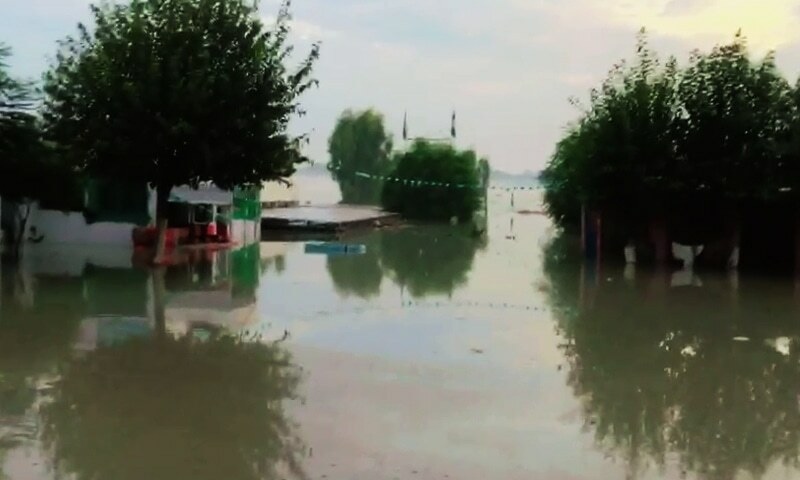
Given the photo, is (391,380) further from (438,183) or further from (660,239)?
(438,183)

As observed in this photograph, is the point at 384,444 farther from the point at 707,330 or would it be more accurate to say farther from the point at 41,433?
the point at 707,330

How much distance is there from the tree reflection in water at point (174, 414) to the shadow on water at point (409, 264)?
18.2ft

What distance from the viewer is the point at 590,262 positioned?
21.0 meters

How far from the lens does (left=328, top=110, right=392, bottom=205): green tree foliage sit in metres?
57.2

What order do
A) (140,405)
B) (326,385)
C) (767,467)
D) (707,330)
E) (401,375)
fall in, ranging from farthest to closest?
(707,330), (401,375), (326,385), (140,405), (767,467)

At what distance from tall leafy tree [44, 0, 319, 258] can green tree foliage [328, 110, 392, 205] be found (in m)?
39.9

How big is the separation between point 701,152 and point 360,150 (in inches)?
1553

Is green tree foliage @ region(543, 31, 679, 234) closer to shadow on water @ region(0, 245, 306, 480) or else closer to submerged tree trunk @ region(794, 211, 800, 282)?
submerged tree trunk @ region(794, 211, 800, 282)

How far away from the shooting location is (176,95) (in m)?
15.5

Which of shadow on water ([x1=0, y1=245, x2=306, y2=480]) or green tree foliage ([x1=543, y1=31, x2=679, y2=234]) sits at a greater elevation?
green tree foliage ([x1=543, y1=31, x2=679, y2=234])

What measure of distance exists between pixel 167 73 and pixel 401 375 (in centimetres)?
948

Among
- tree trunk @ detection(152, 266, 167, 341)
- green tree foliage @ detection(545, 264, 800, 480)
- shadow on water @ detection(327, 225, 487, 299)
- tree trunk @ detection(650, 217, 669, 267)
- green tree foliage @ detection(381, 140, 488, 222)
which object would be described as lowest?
green tree foliage @ detection(545, 264, 800, 480)

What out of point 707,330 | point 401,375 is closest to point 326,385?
point 401,375

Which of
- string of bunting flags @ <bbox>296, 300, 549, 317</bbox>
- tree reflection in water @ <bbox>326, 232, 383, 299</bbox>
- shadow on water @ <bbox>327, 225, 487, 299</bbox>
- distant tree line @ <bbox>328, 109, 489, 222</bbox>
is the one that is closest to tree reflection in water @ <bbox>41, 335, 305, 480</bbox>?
string of bunting flags @ <bbox>296, 300, 549, 317</bbox>
